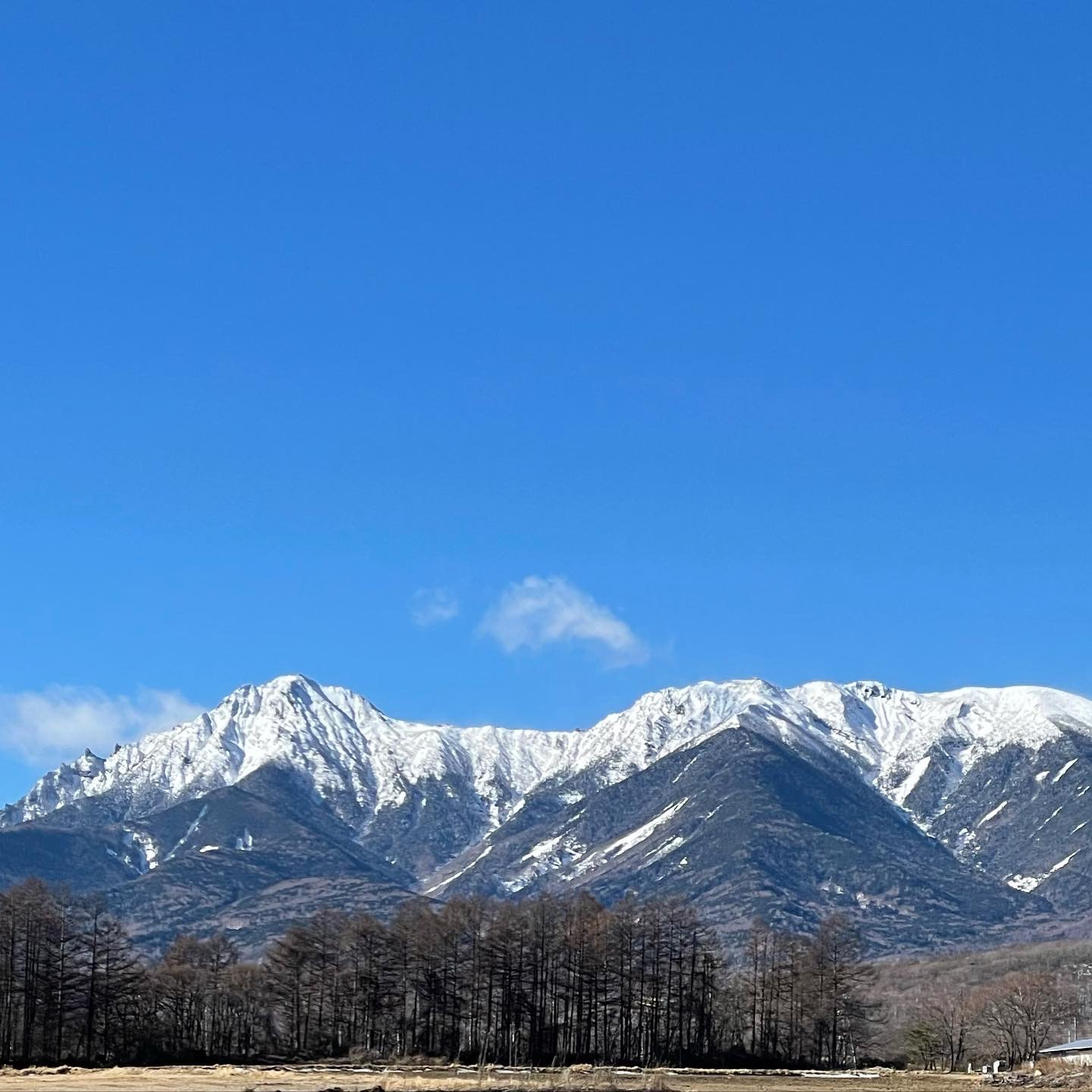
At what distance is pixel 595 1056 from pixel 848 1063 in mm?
37913

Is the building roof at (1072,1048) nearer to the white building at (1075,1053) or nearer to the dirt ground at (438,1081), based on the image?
the white building at (1075,1053)

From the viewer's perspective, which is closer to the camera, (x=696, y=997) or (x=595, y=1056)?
(x=595, y=1056)

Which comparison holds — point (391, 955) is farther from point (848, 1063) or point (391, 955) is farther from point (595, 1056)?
point (848, 1063)

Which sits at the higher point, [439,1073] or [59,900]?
[59,900]

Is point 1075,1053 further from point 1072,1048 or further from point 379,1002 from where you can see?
point 379,1002

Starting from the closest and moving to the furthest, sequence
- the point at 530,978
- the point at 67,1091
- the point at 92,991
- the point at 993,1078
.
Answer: the point at 67,1091 → the point at 993,1078 → the point at 92,991 → the point at 530,978

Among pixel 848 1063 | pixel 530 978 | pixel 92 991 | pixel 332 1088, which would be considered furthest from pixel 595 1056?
pixel 332 1088

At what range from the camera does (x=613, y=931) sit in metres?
200

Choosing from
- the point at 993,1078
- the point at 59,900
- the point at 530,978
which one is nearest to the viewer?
the point at 993,1078

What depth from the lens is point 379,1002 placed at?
186m

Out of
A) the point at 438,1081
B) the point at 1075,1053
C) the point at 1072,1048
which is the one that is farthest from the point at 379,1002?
the point at 438,1081

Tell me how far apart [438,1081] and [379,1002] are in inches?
3010

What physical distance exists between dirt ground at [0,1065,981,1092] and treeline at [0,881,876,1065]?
2467 centimetres

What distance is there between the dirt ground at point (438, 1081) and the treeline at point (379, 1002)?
80.9 feet
